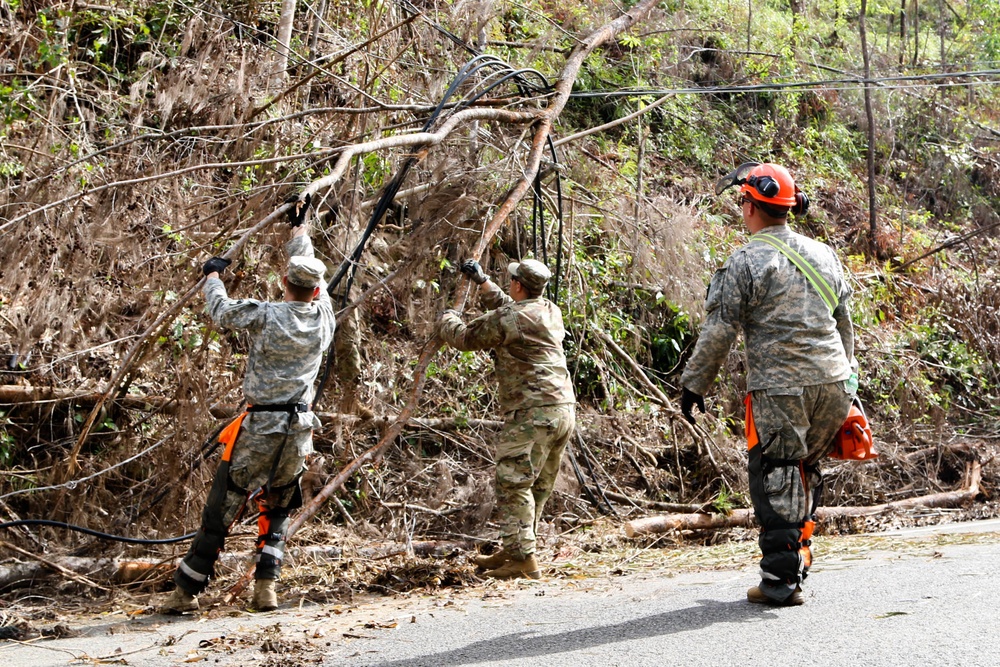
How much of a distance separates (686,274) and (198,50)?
14.6 feet

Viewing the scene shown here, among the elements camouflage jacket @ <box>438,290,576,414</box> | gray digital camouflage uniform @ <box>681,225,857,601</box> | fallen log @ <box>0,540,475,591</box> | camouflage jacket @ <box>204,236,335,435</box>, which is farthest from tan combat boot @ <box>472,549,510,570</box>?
gray digital camouflage uniform @ <box>681,225,857,601</box>

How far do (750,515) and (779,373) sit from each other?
11.6 ft

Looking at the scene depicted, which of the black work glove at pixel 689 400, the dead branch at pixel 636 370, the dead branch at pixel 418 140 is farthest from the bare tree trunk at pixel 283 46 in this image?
the dead branch at pixel 636 370

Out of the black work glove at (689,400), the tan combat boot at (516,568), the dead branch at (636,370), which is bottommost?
the tan combat boot at (516,568)

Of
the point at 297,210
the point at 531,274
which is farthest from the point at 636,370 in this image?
the point at 297,210

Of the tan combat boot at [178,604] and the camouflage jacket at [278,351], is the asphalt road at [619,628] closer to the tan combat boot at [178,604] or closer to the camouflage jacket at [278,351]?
the tan combat boot at [178,604]

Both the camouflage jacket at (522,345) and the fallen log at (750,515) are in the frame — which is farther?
the fallen log at (750,515)

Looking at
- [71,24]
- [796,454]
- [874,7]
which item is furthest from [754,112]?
[796,454]

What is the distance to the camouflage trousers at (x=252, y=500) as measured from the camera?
523cm

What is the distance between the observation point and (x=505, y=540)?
19.6ft

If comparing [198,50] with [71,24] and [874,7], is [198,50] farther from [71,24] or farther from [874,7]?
[874,7]

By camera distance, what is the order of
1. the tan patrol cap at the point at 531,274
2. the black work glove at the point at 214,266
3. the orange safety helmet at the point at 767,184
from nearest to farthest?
1. the orange safety helmet at the point at 767,184
2. the black work glove at the point at 214,266
3. the tan patrol cap at the point at 531,274

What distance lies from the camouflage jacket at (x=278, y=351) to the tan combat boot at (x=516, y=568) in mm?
1519

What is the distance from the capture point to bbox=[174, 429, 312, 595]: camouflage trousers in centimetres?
523
